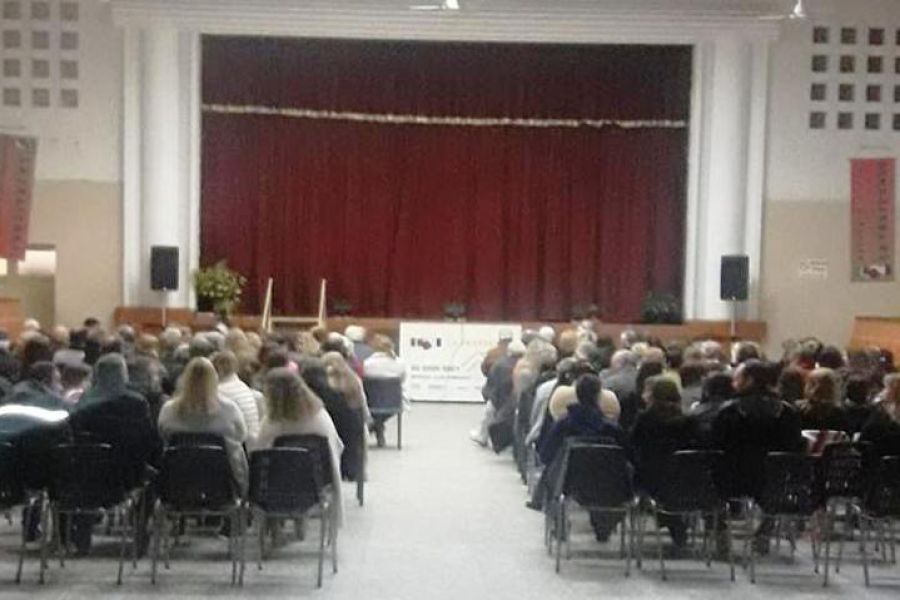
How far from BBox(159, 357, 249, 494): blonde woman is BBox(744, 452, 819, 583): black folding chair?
10.9ft

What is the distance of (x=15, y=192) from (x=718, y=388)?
13658 mm

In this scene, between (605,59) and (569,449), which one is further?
(605,59)

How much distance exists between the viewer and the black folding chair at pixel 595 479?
27.9 feet

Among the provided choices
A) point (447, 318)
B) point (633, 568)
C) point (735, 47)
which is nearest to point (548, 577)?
point (633, 568)

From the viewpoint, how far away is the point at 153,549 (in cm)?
838

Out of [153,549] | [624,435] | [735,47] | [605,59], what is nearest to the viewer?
[153,549]

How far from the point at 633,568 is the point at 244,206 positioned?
13.9m

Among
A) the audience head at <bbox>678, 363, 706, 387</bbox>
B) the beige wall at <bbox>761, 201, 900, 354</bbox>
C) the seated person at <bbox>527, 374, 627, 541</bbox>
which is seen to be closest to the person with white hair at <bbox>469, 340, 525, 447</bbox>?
the audience head at <bbox>678, 363, 706, 387</bbox>

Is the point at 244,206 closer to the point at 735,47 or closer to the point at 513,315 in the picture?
the point at 513,315

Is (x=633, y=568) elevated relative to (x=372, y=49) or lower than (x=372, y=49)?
lower

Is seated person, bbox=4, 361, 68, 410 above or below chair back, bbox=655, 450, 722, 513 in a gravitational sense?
above

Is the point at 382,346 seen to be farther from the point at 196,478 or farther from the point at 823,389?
the point at 196,478

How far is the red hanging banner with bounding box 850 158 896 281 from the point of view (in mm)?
20266

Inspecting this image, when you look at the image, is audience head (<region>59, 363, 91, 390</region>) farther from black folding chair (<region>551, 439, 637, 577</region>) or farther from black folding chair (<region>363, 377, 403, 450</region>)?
black folding chair (<region>363, 377, 403, 450</region>)
